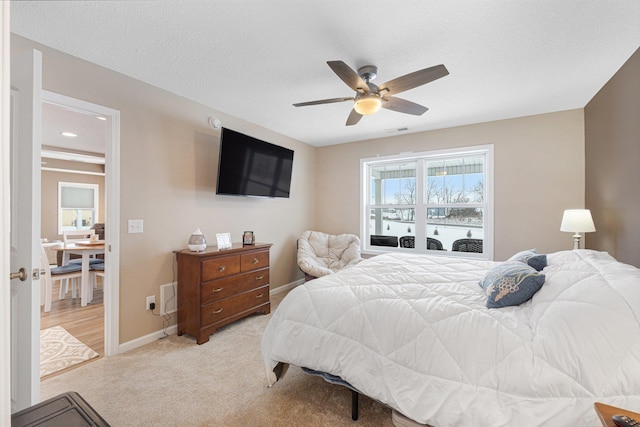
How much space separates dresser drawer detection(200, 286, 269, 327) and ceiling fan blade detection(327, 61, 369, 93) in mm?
2458

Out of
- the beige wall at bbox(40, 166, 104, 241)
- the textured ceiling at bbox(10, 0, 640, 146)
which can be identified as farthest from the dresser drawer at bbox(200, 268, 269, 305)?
the beige wall at bbox(40, 166, 104, 241)

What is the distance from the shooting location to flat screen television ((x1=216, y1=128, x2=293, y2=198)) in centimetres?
326

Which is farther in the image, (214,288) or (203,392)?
(214,288)

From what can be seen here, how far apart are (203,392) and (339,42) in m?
2.74

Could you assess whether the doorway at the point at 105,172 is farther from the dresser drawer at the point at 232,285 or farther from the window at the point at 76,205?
the window at the point at 76,205

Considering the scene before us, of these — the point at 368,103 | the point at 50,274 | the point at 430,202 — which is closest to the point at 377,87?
the point at 368,103

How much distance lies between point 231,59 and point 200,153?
4.36 feet

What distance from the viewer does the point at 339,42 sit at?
6.77 feet

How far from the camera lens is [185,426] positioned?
171 cm

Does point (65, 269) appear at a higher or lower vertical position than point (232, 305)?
higher

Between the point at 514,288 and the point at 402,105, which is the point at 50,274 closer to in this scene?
the point at 402,105

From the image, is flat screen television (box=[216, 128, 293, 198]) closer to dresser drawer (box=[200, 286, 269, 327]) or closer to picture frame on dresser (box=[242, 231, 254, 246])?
picture frame on dresser (box=[242, 231, 254, 246])

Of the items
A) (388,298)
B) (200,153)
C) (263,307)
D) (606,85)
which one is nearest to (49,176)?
(200,153)

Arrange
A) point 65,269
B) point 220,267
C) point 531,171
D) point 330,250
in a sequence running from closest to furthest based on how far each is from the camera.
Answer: point 220,267, point 531,171, point 65,269, point 330,250
